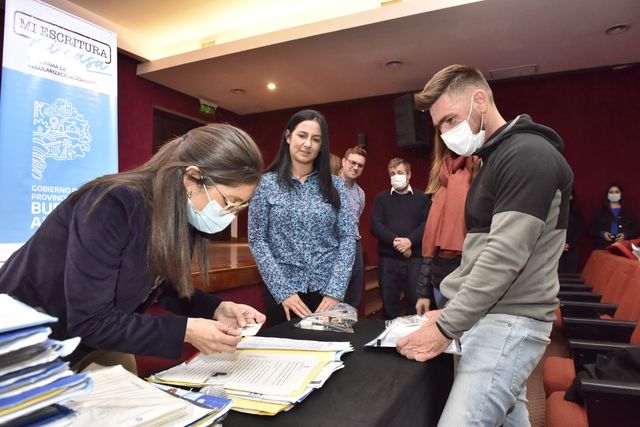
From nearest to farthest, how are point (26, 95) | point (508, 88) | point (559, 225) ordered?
1. point (559, 225)
2. point (26, 95)
3. point (508, 88)

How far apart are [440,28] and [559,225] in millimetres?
3063

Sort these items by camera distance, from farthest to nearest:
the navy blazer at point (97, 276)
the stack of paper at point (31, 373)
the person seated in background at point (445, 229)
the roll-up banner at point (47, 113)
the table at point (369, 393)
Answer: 1. the roll-up banner at point (47, 113)
2. the person seated in background at point (445, 229)
3. the navy blazer at point (97, 276)
4. the table at point (369, 393)
5. the stack of paper at point (31, 373)

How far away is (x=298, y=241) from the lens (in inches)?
66.1

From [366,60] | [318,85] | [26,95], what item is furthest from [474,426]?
[318,85]

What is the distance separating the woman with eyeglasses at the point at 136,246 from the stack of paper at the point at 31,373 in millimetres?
349

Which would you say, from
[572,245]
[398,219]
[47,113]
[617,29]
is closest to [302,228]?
[398,219]

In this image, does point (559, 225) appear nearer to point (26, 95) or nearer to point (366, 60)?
point (26, 95)

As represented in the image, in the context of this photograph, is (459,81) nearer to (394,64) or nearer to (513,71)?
(394,64)

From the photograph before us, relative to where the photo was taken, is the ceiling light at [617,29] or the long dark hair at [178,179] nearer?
the long dark hair at [178,179]

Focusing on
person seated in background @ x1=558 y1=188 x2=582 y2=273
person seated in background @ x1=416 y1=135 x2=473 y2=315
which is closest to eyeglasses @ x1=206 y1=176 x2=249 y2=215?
person seated in background @ x1=416 y1=135 x2=473 y2=315

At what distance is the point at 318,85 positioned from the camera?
5.32 metres

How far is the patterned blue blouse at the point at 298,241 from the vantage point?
166 cm

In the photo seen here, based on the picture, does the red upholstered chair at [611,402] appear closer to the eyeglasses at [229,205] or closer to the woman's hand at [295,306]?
the woman's hand at [295,306]

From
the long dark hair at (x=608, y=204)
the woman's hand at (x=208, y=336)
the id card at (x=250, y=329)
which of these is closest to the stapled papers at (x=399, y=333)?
the id card at (x=250, y=329)
